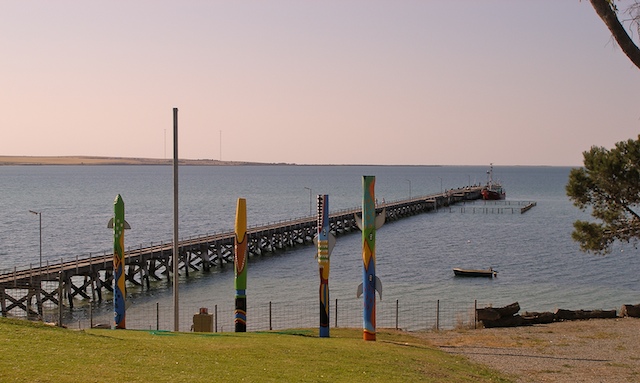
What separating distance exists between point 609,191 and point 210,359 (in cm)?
2079

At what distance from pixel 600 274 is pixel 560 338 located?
32.7m

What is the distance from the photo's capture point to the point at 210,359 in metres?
15.1

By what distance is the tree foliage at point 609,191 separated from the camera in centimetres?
2945

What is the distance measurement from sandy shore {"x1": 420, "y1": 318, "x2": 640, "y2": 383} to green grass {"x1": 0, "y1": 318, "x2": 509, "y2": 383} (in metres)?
1.29

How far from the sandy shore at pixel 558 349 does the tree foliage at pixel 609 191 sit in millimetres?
4178

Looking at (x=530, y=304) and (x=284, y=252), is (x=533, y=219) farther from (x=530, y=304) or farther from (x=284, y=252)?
(x=530, y=304)

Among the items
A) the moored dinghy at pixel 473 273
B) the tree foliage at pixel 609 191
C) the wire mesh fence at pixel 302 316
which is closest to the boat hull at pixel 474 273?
the moored dinghy at pixel 473 273

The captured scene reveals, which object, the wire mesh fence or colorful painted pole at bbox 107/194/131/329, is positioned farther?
the wire mesh fence

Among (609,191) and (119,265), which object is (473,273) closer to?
(609,191)

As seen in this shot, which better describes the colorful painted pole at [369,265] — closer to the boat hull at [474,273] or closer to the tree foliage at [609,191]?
the tree foliage at [609,191]

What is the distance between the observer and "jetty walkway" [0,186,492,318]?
125 feet

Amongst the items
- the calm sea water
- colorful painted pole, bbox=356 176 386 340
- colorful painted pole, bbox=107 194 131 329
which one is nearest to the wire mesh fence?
the calm sea water

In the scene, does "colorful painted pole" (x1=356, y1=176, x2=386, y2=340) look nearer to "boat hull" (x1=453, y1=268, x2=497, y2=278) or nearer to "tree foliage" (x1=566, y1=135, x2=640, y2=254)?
"tree foliage" (x1=566, y1=135, x2=640, y2=254)

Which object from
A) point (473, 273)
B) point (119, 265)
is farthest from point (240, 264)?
point (473, 273)
